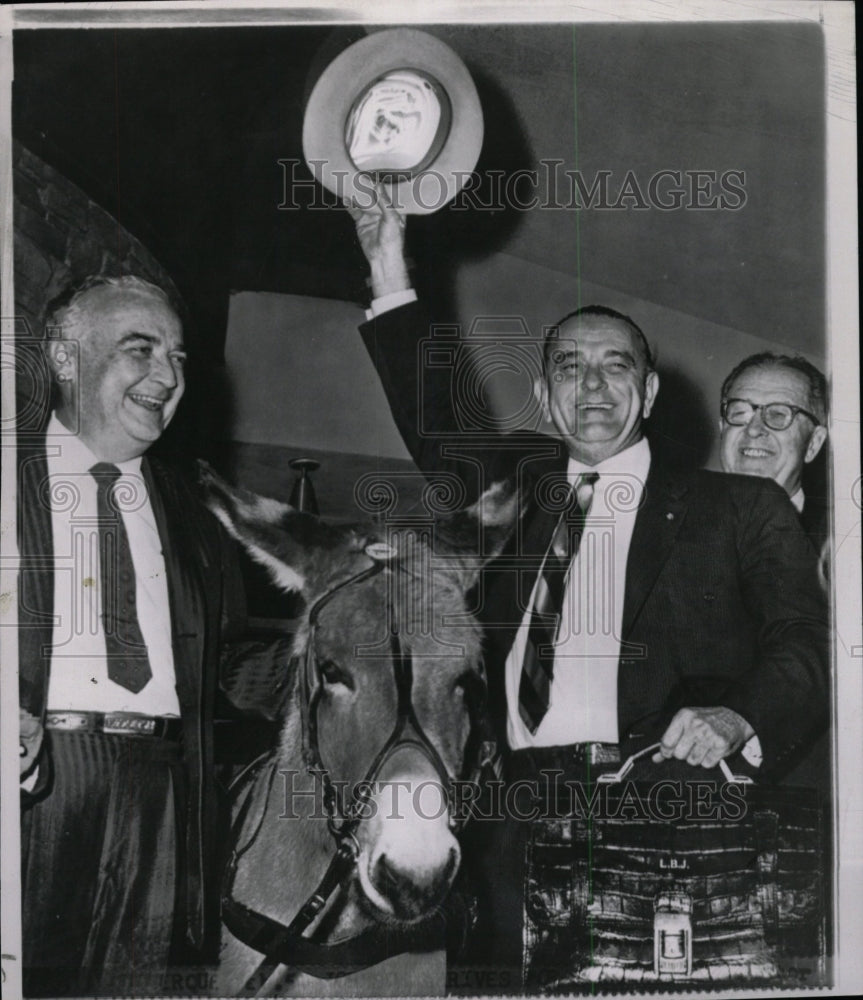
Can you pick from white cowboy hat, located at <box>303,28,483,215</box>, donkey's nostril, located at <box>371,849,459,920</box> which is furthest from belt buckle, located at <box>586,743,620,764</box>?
white cowboy hat, located at <box>303,28,483,215</box>

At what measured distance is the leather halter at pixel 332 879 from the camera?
3887 millimetres

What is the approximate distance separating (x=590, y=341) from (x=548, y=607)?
1.02m

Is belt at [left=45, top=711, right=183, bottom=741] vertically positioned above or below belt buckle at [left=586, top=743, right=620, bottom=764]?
above

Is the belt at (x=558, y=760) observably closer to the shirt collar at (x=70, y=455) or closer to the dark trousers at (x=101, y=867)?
the dark trousers at (x=101, y=867)

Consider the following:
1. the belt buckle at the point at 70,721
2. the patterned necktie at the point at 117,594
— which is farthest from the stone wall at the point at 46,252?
the belt buckle at the point at 70,721

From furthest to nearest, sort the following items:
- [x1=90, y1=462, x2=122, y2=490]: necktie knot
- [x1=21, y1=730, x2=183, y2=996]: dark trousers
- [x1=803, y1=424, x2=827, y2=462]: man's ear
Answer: [x1=803, y1=424, x2=827, y2=462]: man's ear → [x1=90, y1=462, x2=122, y2=490]: necktie knot → [x1=21, y1=730, x2=183, y2=996]: dark trousers

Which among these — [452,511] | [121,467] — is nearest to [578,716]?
[452,511]

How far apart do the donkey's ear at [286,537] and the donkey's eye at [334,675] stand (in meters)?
0.30

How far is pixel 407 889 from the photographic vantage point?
3.89 m

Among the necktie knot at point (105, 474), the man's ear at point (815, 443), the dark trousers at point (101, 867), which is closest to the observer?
the dark trousers at point (101, 867)

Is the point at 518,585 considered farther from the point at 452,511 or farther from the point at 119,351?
the point at 119,351

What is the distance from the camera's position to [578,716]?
3908 millimetres

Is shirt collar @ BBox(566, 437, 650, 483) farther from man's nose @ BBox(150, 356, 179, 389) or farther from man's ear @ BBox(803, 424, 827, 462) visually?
man's nose @ BBox(150, 356, 179, 389)

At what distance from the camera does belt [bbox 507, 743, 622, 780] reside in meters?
3.91
